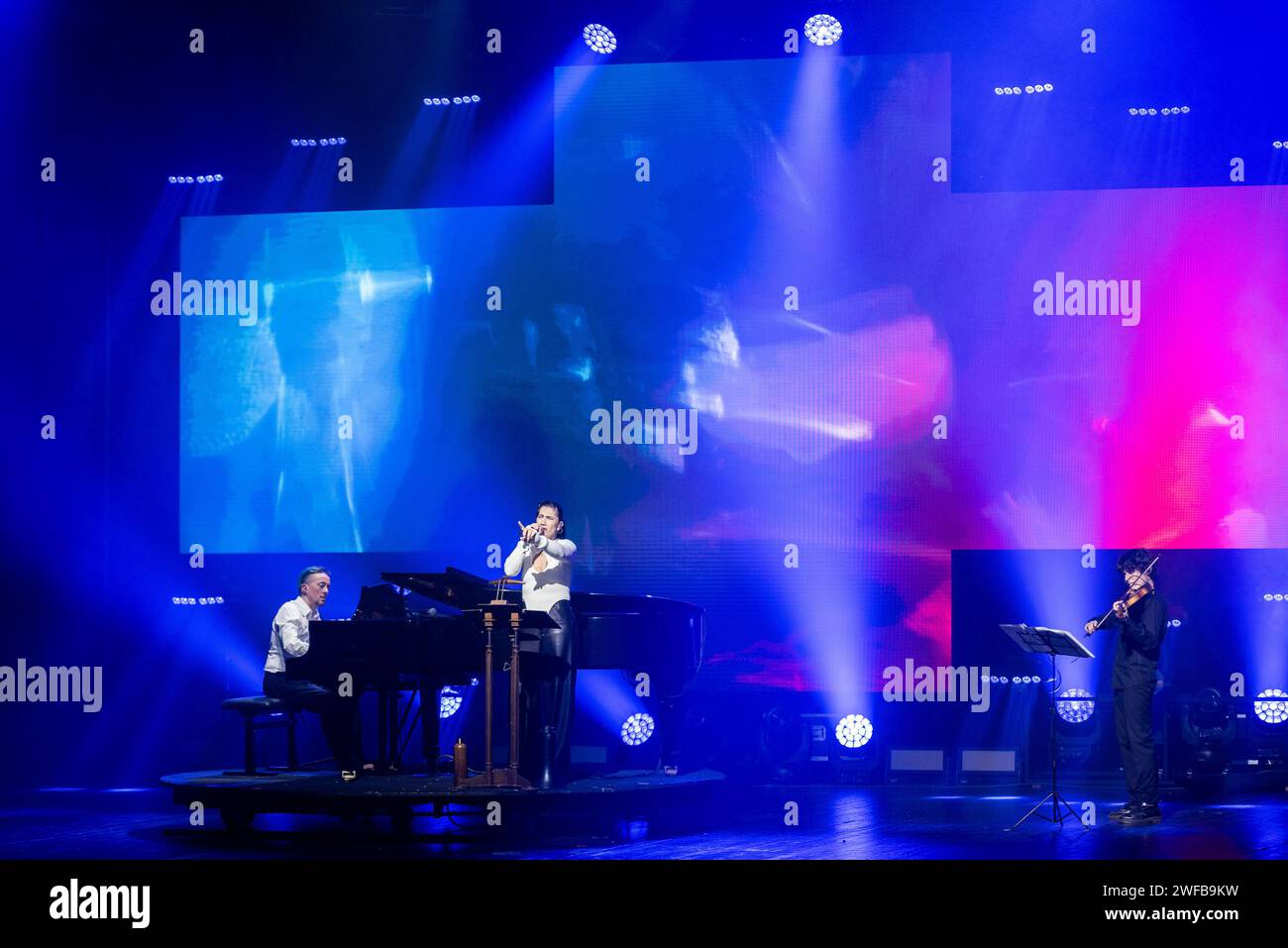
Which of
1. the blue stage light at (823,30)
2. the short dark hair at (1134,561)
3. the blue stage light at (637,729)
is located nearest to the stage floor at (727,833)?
the blue stage light at (637,729)

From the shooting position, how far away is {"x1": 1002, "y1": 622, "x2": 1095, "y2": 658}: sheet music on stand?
7488 mm

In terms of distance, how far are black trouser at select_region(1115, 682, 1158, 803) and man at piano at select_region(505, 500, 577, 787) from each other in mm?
2934

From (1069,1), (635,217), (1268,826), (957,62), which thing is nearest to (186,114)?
(635,217)

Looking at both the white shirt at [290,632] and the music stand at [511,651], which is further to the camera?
the white shirt at [290,632]

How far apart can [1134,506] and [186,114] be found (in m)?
6.93

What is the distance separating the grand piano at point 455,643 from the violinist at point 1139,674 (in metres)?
2.26

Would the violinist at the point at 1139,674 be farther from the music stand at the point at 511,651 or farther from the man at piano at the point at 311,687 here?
the man at piano at the point at 311,687

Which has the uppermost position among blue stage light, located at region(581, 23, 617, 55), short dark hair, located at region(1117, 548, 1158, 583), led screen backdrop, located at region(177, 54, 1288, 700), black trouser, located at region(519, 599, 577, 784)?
blue stage light, located at region(581, 23, 617, 55)

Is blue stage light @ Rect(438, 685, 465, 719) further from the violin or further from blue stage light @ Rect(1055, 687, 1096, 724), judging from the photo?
the violin

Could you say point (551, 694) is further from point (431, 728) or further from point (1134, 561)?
point (1134, 561)

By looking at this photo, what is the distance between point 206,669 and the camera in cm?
1005

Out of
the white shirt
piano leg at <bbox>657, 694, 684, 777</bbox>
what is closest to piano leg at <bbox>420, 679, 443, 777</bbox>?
the white shirt

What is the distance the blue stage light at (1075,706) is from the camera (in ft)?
31.1
